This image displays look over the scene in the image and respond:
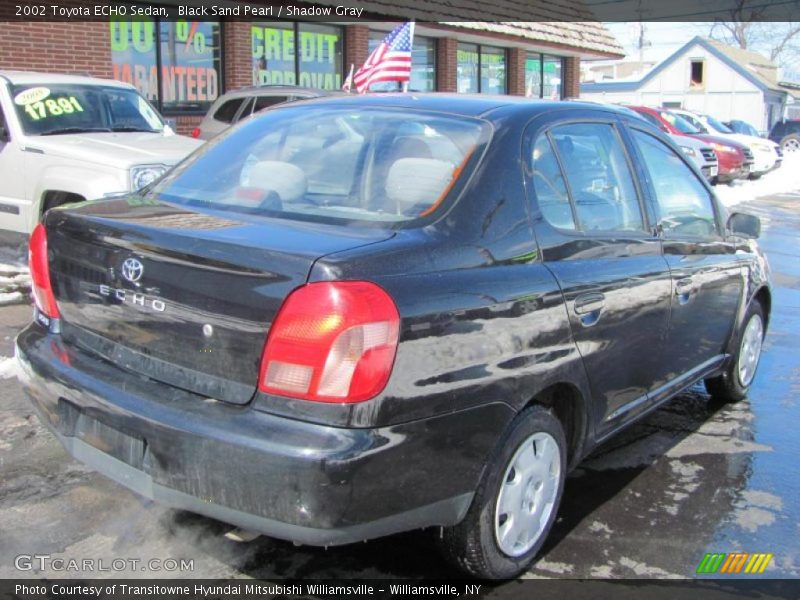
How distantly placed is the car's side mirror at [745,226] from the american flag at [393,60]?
7.14 metres

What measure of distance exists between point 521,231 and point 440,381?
0.75m

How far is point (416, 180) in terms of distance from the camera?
10.3ft

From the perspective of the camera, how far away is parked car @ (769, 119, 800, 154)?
115ft

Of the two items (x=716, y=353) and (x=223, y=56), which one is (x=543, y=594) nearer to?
(x=716, y=353)

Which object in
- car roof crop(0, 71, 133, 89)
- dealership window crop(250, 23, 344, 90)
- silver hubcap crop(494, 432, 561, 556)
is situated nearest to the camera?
silver hubcap crop(494, 432, 561, 556)

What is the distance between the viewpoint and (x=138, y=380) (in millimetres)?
2887

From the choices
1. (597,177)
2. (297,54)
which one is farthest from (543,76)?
(597,177)

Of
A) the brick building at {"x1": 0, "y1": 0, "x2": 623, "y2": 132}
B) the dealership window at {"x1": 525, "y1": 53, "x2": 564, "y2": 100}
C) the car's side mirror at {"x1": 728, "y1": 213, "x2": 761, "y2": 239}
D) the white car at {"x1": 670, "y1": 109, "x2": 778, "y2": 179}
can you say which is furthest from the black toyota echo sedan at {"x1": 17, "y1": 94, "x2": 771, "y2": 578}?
the dealership window at {"x1": 525, "y1": 53, "x2": 564, "y2": 100}

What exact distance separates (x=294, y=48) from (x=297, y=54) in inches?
6.1

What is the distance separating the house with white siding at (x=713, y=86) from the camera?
5238 centimetres

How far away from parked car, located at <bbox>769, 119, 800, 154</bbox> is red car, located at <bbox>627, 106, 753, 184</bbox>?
15614mm

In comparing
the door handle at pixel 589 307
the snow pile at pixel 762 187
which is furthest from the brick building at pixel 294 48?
the door handle at pixel 589 307

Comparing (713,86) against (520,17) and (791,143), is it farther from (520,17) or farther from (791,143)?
(520,17)

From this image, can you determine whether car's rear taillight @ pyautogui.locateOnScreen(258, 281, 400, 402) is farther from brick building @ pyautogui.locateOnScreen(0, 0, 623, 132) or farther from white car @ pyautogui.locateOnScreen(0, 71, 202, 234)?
brick building @ pyautogui.locateOnScreen(0, 0, 623, 132)
